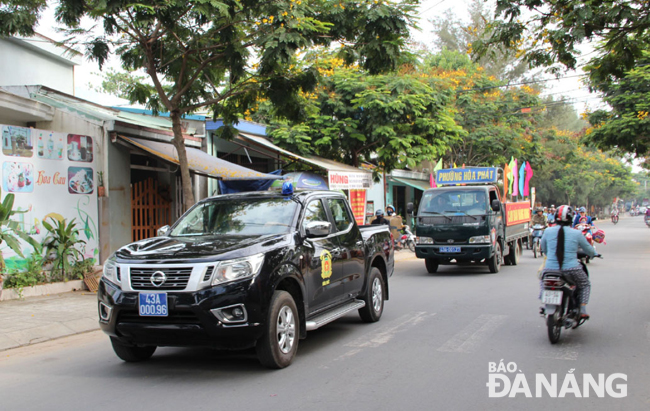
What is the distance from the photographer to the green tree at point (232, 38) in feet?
32.7

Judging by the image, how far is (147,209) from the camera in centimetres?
1402

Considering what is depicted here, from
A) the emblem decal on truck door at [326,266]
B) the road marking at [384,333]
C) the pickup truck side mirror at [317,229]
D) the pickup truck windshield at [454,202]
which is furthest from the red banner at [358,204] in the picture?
the pickup truck side mirror at [317,229]

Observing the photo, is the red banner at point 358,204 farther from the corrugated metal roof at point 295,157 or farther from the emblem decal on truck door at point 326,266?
the emblem decal on truck door at point 326,266

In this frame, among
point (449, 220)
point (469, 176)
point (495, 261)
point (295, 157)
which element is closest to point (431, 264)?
point (449, 220)

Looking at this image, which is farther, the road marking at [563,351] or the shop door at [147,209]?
the shop door at [147,209]

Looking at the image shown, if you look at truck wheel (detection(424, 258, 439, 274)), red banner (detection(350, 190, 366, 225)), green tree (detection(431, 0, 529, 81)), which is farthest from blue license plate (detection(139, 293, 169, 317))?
green tree (detection(431, 0, 529, 81))

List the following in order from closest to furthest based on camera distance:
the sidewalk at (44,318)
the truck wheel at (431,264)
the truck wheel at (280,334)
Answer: the truck wheel at (280,334) < the sidewalk at (44,318) < the truck wheel at (431,264)

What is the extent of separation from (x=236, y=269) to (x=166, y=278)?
2.16 ft

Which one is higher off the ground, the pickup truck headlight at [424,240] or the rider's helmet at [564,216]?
the rider's helmet at [564,216]

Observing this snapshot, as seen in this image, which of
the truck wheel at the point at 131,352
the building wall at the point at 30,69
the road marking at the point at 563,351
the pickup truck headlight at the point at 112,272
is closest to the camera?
the pickup truck headlight at the point at 112,272

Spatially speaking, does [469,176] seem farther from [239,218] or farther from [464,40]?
[464,40]

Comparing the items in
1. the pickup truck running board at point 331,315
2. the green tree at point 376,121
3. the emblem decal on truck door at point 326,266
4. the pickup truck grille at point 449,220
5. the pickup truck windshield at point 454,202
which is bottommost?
the pickup truck running board at point 331,315

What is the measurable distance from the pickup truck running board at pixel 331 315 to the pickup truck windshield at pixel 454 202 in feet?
23.2

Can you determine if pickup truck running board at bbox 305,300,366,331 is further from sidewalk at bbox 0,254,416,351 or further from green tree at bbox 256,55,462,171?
green tree at bbox 256,55,462,171
